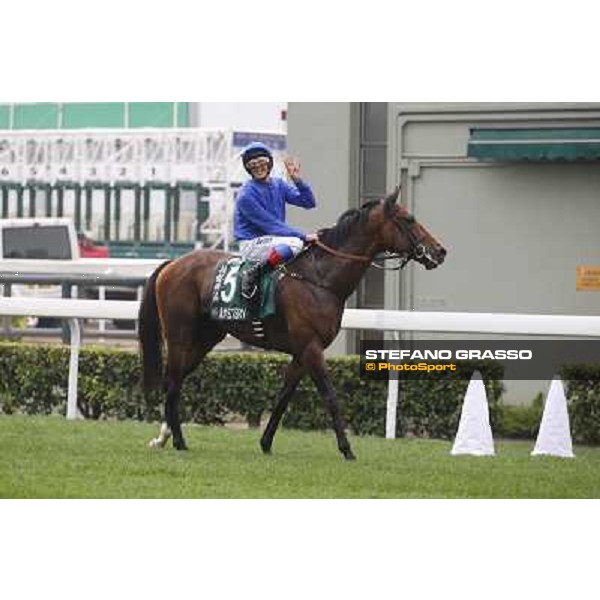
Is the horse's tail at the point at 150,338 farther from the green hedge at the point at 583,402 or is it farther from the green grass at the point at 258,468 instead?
the green hedge at the point at 583,402

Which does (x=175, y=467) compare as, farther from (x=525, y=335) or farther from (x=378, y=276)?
(x=378, y=276)

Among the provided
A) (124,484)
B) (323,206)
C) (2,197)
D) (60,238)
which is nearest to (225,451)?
(124,484)

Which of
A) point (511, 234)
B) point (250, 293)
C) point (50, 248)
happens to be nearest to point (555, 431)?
point (250, 293)

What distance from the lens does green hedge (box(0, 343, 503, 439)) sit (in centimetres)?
1248

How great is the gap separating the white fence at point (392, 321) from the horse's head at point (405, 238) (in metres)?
1.54

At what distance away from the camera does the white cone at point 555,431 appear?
11.2m

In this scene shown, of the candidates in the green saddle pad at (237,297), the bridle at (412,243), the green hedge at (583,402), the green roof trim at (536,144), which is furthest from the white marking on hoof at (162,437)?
Result: the green roof trim at (536,144)

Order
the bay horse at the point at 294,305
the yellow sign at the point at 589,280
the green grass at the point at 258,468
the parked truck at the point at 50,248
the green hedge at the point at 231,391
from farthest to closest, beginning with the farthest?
1. the parked truck at the point at 50,248
2. the yellow sign at the point at 589,280
3. the green hedge at the point at 231,391
4. the bay horse at the point at 294,305
5. the green grass at the point at 258,468

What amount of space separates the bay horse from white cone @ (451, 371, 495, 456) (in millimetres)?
1084

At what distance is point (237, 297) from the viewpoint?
10641mm

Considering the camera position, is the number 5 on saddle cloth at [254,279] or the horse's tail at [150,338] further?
the horse's tail at [150,338]

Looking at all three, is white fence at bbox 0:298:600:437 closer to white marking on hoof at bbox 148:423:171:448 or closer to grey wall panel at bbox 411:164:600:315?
white marking on hoof at bbox 148:423:171:448

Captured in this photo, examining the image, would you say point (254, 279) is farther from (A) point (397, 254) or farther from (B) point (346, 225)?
(A) point (397, 254)

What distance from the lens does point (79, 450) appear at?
1065 centimetres
